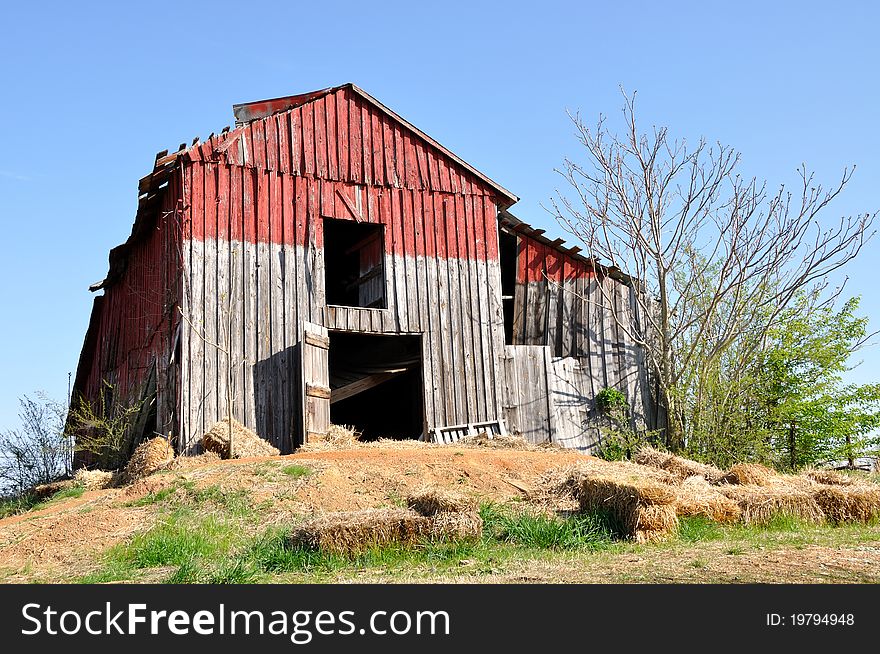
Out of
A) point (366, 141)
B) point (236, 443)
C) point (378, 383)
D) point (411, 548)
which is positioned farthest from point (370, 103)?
point (411, 548)

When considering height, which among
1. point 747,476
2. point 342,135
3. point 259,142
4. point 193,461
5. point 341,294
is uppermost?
point 342,135

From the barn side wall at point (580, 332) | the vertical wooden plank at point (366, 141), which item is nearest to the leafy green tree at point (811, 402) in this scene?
the barn side wall at point (580, 332)

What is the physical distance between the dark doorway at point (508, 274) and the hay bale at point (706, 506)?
369 inches

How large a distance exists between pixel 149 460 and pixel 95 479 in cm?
126

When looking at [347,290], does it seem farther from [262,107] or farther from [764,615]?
[764,615]

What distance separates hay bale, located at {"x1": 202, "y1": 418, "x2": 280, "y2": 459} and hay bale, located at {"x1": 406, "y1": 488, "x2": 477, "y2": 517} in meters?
5.40

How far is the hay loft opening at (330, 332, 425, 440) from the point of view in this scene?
19.0 meters

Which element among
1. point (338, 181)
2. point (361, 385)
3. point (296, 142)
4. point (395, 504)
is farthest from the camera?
point (361, 385)

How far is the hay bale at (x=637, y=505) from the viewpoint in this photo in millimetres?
9648

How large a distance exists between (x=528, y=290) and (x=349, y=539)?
38.3ft

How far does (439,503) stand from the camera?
9.70 m

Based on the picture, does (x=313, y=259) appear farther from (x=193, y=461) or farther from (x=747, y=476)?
(x=747, y=476)

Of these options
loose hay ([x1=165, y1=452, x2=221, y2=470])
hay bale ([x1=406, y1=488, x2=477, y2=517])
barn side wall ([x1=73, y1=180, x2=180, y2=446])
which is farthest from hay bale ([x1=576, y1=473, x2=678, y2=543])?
barn side wall ([x1=73, y1=180, x2=180, y2=446])

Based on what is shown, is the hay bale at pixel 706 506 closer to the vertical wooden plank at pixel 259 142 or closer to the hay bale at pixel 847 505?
the hay bale at pixel 847 505
